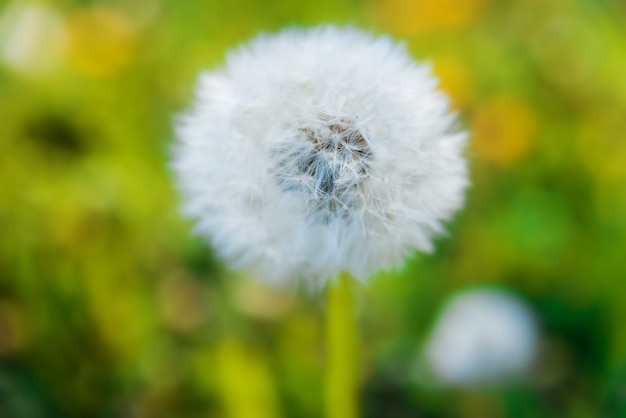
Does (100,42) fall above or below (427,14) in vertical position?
below

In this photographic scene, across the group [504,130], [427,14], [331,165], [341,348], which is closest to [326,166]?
[331,165]

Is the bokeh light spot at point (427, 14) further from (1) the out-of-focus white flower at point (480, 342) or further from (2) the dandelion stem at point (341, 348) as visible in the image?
(2) the dandelion stem at point (341, 348)

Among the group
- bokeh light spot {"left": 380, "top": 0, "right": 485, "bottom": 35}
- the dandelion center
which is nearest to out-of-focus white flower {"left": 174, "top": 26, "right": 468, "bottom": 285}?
the dandelion center

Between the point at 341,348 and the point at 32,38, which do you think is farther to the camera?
the point at 32,38

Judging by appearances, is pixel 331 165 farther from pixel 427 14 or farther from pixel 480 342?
pixel 427 14

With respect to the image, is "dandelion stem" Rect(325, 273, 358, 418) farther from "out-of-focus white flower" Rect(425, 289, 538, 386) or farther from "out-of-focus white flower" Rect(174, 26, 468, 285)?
"out-of-focus white flower" Rect(425, 289, 538, 386)

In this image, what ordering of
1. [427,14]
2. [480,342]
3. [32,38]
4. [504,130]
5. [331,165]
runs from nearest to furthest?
[331,165] < [480,342] < [504,130] < [32,38] < [427,14]
